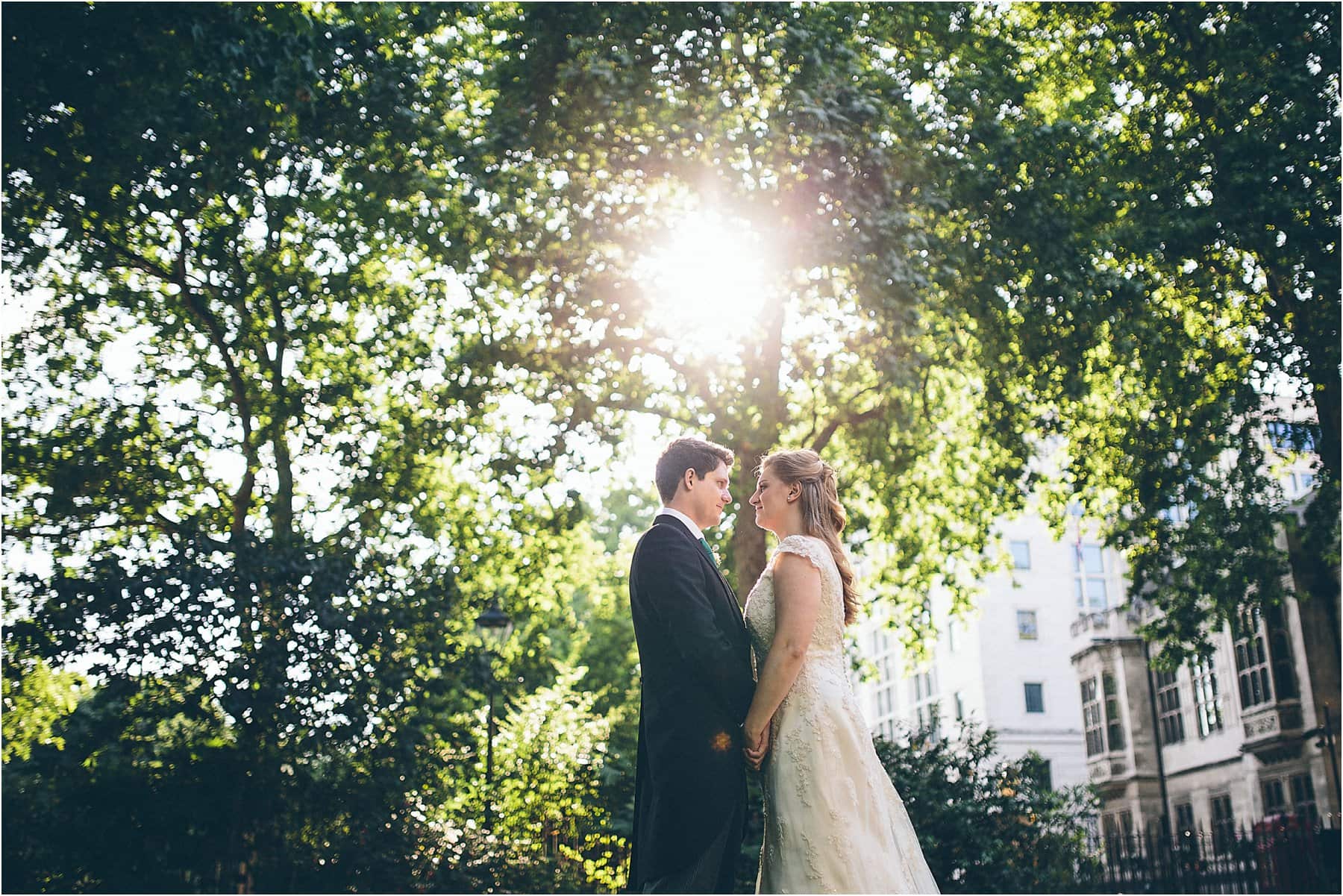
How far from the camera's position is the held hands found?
18.0 ft

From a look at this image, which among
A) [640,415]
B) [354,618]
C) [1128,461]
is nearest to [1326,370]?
[1128,461]

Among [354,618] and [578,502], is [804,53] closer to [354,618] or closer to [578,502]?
[578,502]

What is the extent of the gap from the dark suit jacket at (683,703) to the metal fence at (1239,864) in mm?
14100

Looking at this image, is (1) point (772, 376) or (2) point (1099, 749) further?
(2) point (1099, 749)

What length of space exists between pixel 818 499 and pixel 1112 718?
42629 mm

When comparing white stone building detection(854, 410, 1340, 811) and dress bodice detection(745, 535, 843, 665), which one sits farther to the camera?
white stone building detection(854, 410, 1340, 811)

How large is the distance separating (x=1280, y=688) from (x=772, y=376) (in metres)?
22.8

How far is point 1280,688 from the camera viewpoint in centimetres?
3244

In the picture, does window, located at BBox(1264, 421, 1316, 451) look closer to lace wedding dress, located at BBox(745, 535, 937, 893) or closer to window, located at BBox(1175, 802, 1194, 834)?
lace wedding dress, located at BBox(745, 535, 937, 893)

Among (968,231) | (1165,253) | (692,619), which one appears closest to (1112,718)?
(1165,253)

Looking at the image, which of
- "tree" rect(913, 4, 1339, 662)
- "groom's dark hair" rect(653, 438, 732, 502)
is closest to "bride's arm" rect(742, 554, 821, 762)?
"groom's dark hair" rect(653, 438, 732, 502)

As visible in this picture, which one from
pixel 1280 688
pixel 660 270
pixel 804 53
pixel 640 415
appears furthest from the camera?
pixel 1280 688

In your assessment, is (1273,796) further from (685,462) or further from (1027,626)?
(685,462)

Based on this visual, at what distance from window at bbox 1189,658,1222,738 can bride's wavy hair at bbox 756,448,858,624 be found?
34953 millimetres
